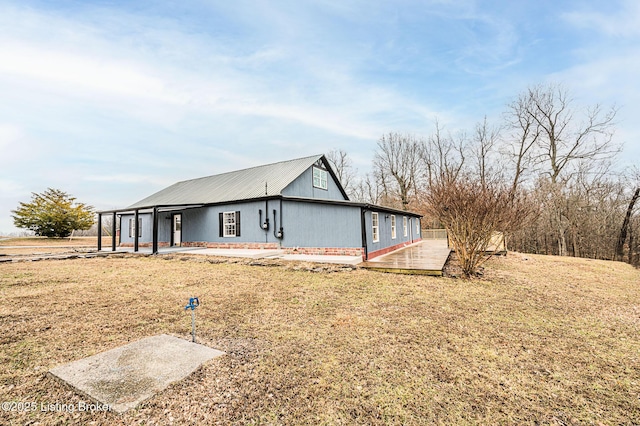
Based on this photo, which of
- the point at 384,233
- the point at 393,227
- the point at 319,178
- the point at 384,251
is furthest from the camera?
the point at 319,178

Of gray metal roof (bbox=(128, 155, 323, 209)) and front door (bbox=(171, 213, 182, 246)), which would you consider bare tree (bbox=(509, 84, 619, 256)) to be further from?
front door (bbox=(171, 213, 182, 246))

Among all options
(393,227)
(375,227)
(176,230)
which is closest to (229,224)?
(176,230)

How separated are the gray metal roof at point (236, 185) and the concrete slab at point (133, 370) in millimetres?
10471

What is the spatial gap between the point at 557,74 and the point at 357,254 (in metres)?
22.2

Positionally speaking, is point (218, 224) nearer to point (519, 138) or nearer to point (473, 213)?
point (473, 213)

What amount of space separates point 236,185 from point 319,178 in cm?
544

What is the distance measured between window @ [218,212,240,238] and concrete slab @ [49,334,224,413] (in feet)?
37.9

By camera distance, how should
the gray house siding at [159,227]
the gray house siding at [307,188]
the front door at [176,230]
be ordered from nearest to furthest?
the gray house siding at [307,188]
the front door at [176,230]
the gray house siding at [159,227]

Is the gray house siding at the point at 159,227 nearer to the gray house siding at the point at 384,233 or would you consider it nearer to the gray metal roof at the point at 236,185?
the gray metal roof at the point at 236,185

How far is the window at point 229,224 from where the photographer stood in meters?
15.1

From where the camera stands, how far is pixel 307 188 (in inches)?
645

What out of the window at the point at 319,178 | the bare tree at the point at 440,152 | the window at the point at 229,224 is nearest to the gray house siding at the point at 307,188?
the window at the point at 319,178

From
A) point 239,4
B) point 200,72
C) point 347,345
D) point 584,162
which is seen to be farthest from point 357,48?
point 584,162

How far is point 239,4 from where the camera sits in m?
9.12
